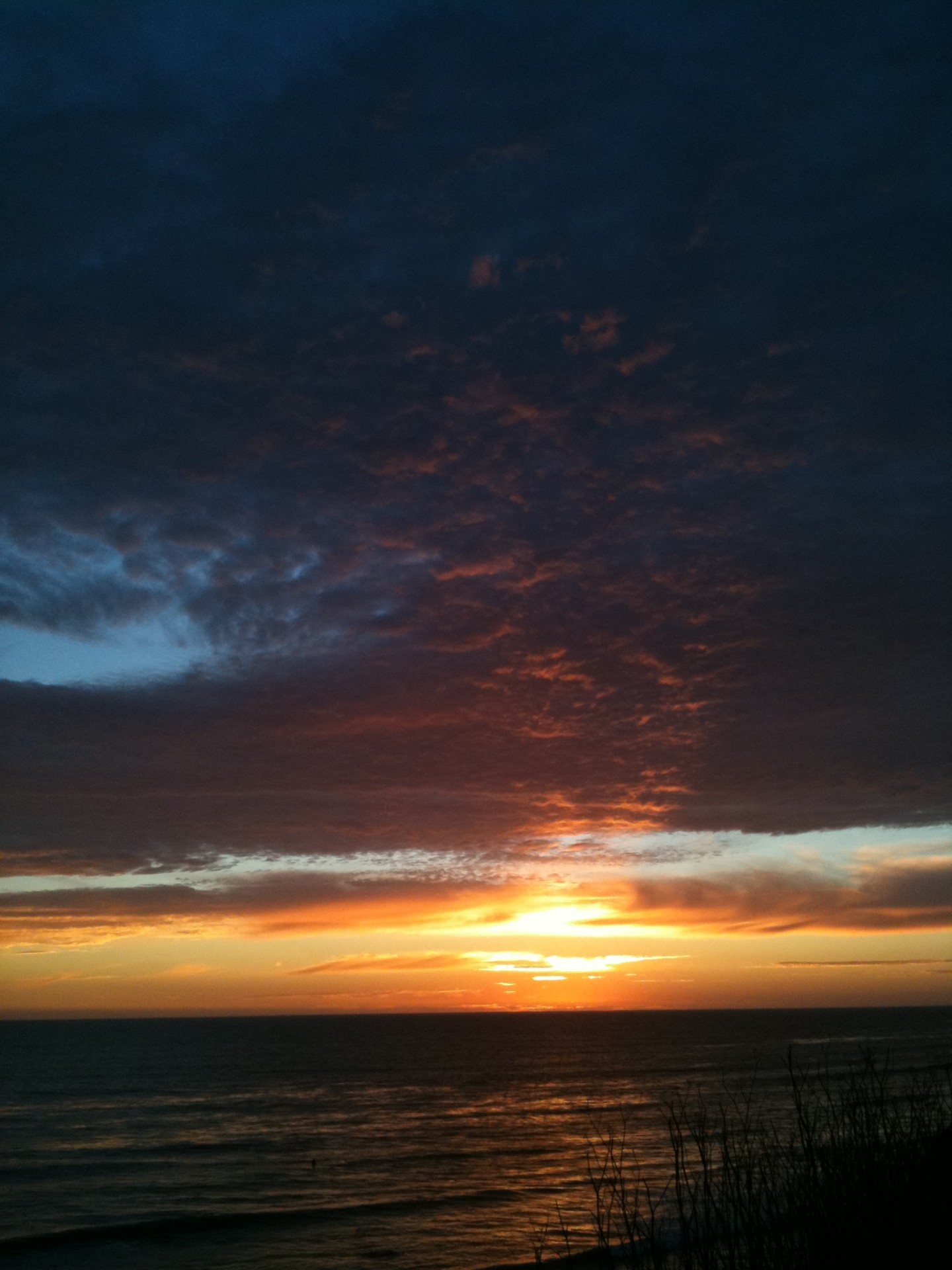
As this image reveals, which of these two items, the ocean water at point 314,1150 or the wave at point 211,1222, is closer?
the ocean water at point 314,1150

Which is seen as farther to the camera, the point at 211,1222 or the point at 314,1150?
the point at 314,1150

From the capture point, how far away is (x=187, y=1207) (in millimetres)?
33562

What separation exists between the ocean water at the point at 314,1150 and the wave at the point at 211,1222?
0.10 metres

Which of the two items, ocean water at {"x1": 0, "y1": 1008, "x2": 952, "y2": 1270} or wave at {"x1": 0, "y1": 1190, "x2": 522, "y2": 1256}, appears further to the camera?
wave at {"x1": 0, "y1": 1190, "x2": 522, "y2": 1256}

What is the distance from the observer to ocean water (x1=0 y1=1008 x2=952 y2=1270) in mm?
28250

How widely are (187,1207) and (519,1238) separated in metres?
13.5

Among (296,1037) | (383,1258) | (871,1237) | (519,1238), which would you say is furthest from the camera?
(296,1037)

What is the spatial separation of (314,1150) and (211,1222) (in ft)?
54.2

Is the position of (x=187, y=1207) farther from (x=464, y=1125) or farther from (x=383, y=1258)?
(x=464, y=1125)

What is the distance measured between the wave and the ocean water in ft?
A: 0.34

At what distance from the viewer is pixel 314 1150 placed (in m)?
46.5

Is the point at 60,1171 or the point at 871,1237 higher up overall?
the point at 871,1237

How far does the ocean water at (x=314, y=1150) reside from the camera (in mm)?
28250

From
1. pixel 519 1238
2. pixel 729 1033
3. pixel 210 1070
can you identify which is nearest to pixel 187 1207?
pixel 519 1238
